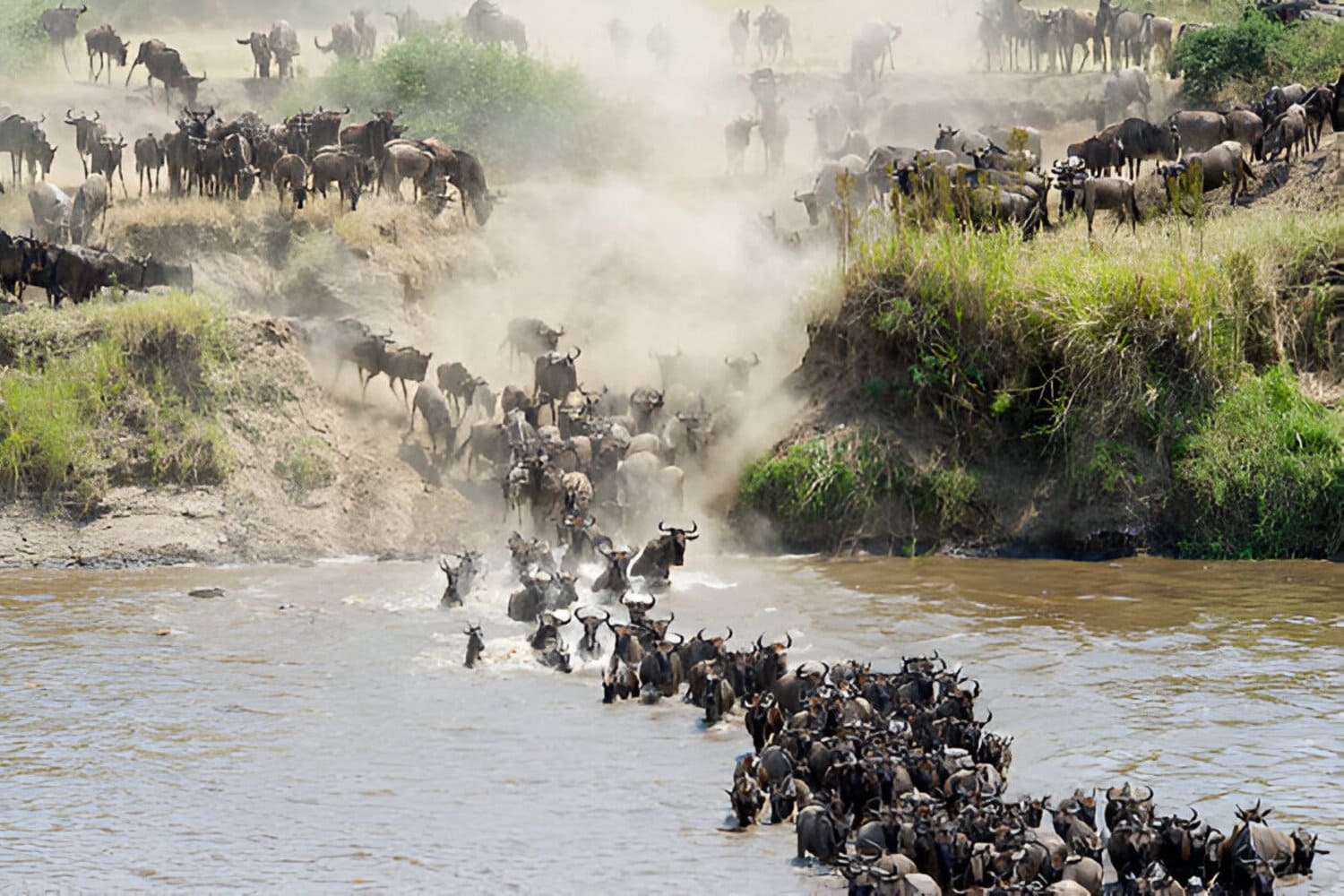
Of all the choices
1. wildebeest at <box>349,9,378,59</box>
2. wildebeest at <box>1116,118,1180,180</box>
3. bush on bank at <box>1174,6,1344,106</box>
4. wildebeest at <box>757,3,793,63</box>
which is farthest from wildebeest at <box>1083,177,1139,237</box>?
wildebeest at <box>349,9,378,59</box>

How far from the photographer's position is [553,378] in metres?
20.1

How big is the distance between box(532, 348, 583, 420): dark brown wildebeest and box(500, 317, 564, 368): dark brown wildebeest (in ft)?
4.41

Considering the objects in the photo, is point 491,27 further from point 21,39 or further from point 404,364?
point 404,364

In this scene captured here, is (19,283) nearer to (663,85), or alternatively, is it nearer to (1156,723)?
(1156,723)

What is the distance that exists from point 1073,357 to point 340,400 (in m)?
8.30

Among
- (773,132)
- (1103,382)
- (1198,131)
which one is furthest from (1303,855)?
(773,132)

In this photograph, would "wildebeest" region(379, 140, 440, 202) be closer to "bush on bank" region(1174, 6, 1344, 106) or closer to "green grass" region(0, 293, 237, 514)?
"green grass" region(0, 293, 237, 514)

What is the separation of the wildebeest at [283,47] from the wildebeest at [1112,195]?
2156cm

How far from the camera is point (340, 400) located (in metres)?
Answer: 20.1

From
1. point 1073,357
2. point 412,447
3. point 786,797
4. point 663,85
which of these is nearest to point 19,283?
point 412,447

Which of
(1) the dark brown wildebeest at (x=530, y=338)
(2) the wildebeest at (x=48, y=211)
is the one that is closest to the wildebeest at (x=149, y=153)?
(2) the wildebeest at (x=48, y=211)

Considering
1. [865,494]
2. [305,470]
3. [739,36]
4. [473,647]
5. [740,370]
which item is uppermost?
[739,36]

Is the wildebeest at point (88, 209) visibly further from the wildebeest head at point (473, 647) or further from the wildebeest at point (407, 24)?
the wildebeest at point (407, 24)

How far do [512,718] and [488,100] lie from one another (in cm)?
2295
